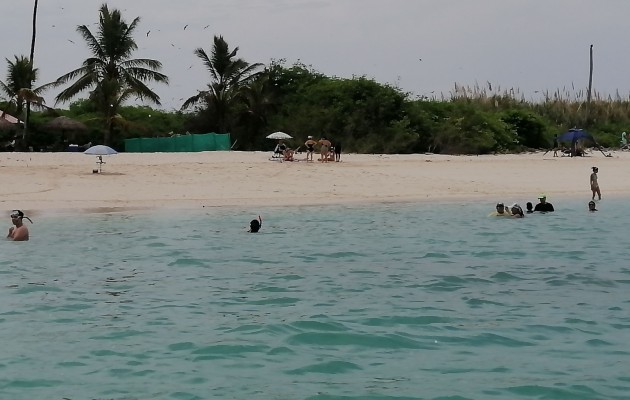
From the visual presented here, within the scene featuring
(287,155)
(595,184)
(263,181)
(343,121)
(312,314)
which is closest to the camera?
(312,314)

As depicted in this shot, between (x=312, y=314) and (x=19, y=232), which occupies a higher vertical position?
(x=19, y=232)

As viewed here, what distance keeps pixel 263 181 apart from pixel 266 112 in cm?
1722

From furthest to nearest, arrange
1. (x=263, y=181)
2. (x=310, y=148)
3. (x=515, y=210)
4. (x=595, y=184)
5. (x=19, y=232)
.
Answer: (x=310, y=148)
(x=263, y=181)
(x=595, y=184)
(x=515, y=210)
(x=19, y=232)

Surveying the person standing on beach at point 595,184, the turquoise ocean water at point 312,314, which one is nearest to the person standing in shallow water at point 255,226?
the turquoise ocean water at point 312,314

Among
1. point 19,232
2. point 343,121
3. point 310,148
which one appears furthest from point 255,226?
point 343,121

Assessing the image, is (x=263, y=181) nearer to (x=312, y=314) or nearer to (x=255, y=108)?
(x=255, y=108)

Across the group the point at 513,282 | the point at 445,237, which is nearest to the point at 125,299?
the point at 513,282

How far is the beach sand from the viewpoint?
907 inches

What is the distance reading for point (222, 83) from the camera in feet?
140

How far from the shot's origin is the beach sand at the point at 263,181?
23.0 m

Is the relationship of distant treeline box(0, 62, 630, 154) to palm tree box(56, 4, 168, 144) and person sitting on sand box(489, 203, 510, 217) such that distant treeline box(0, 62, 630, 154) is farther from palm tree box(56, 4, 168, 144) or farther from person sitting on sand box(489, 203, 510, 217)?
person sitting on sand box(489, 203, 510, 217)

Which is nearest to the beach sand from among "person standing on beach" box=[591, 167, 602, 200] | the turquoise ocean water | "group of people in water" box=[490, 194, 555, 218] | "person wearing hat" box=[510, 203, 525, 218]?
"person standing on beach" box=[591, 167, 602, 200]

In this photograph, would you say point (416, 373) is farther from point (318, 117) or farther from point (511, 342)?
point (318, 117)

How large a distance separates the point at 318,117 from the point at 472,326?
106 feet
